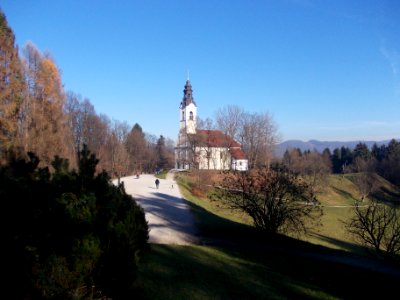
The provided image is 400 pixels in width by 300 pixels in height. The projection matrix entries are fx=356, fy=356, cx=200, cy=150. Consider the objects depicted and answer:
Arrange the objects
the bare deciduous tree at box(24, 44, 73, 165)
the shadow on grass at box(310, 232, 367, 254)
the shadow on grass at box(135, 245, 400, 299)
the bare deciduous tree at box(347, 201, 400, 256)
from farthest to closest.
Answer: the bare deciduous tree at box(24, 44, 73, 165) → the shadow on grass at box(310, 232, 367, 254) → the bare deciduous tree at box(347, 201, 400, 256) → the shadow on grass at box(135, 245, 400, 299)

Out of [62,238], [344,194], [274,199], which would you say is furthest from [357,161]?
[62,238]

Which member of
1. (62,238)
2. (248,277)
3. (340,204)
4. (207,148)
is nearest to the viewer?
(62,238)

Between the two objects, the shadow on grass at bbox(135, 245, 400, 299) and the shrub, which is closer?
the shrub

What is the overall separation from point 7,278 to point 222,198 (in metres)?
15.4

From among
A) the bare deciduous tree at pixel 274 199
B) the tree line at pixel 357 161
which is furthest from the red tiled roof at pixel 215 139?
the bare deciduous tree at pixel 274 199

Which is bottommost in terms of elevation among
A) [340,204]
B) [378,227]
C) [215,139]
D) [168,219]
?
[340,204]

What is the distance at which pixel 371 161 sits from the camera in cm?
7838

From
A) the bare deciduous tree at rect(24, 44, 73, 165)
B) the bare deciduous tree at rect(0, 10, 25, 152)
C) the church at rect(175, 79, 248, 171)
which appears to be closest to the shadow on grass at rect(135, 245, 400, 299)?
the bare deciduous tree at rect(0, 10, 25, 152)

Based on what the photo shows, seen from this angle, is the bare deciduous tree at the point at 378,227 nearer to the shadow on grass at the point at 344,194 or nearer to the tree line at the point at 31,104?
the tree line at the point at 31,104

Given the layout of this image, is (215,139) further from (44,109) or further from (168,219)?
(168,219)

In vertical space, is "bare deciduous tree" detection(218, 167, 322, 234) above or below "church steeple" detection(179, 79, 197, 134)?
below

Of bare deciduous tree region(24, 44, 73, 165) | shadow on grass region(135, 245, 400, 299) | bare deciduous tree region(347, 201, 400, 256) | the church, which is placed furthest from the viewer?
the church

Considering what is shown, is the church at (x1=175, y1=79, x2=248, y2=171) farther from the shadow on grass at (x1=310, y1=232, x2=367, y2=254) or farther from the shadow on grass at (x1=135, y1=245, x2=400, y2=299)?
the shadow on grass at (x1=135, y1=245, x2=400, y2=299)

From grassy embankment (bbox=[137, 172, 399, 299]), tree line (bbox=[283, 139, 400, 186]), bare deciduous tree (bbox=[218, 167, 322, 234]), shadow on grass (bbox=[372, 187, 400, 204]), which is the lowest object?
shadow on grass (bbox=[372, 187, 400, 204])
